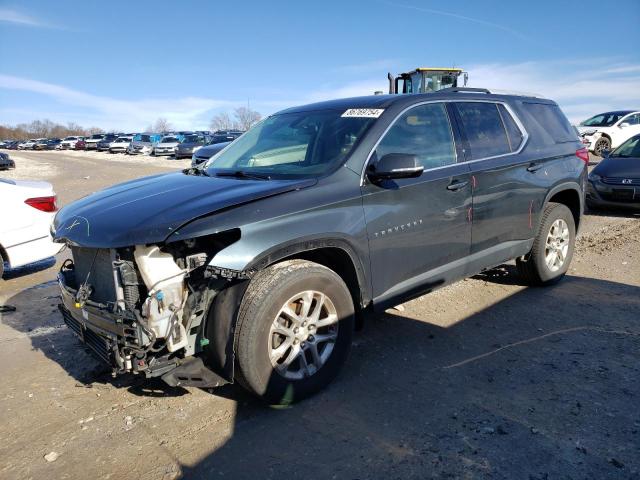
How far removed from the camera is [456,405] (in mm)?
3105

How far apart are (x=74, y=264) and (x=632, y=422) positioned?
3660 mm

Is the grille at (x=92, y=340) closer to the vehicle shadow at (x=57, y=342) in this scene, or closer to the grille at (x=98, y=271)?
the vehicle shadow at (x=57, y=342)

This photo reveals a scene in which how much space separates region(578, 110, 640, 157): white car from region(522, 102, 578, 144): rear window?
52.5ft

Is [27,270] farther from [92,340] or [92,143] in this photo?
[92,143]

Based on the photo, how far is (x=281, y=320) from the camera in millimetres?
3076

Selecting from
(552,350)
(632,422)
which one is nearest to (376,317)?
(552,350)

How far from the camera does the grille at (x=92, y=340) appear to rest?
2.93 meters

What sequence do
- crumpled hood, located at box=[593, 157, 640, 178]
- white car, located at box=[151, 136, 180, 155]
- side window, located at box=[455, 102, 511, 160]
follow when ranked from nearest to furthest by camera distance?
side window, located at box=[455, 102, 511, 160] < crumpled hood, located at box=[593, 157, 640, 178] < white car, located at box=[151, 136, 180, 155]

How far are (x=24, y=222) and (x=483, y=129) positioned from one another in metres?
5.18

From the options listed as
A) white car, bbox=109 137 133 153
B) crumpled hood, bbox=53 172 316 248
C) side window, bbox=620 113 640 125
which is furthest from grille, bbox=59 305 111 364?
white car, bbox=109 137 133 153

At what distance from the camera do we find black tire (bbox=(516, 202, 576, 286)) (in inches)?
197

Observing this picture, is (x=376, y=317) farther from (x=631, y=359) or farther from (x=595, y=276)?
(x=595, y=276)

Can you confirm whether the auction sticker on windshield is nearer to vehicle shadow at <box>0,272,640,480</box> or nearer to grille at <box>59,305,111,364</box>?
vehicle shadow at <box>0,272,640,480</box>

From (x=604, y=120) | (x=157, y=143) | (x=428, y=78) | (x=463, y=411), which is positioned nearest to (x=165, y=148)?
(x=157, y=143)
